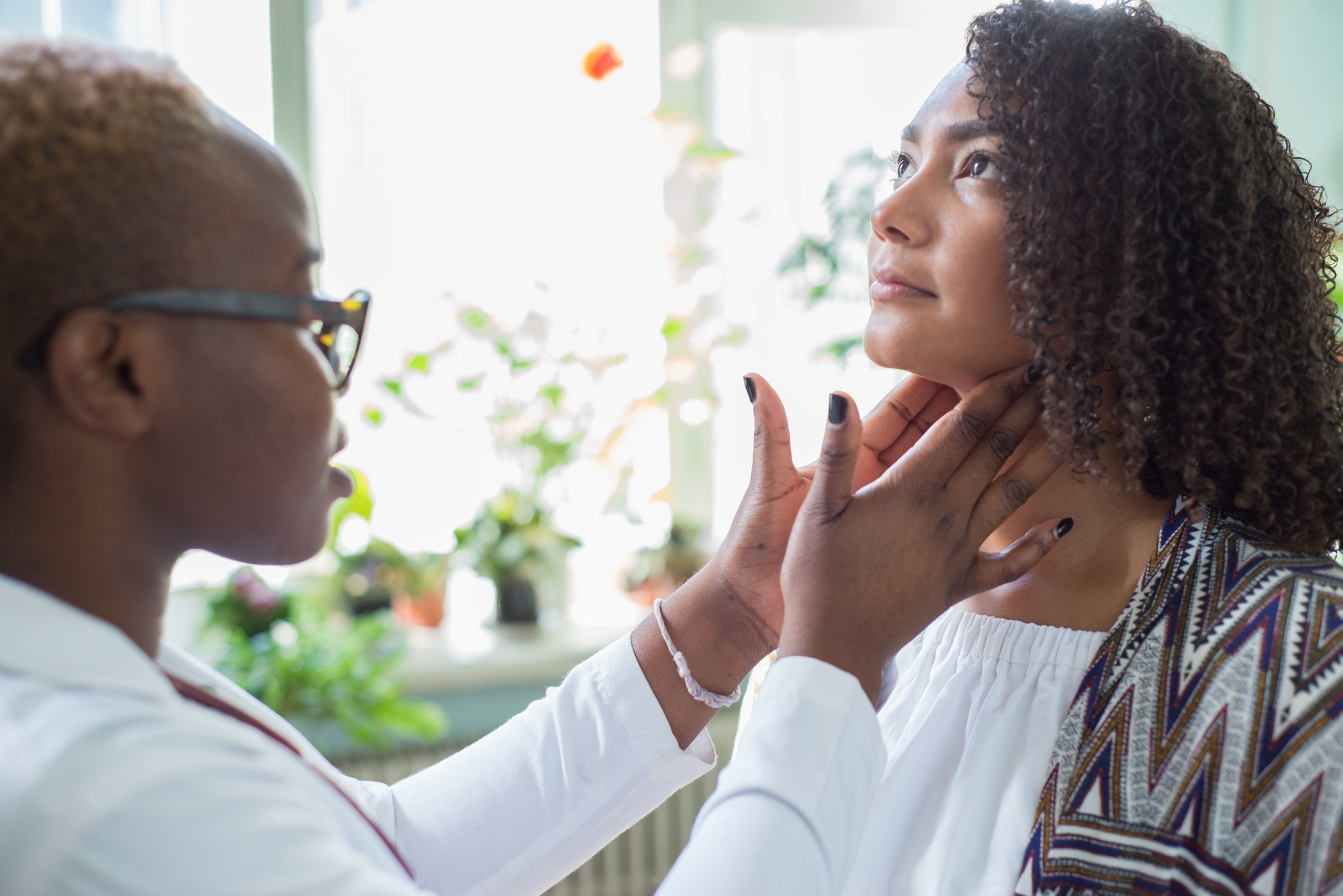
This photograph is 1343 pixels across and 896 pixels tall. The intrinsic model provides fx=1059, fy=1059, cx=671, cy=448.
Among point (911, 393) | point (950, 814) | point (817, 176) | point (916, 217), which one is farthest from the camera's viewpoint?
point (817, 176)

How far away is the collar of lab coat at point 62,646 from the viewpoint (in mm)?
590

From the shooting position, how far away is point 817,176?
118 inches

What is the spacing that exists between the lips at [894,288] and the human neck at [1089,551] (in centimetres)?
19

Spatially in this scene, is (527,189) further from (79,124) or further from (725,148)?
(79,124)

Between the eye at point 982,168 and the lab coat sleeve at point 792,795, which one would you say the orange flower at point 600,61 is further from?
the lab coat sleeve at point 792,795

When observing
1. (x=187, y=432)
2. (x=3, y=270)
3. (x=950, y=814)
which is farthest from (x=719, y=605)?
(x=3, y=270)

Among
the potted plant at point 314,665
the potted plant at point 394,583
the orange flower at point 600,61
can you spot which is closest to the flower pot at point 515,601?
the potted plant at point 394,583

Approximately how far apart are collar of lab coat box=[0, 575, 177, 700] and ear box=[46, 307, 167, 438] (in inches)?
4.1

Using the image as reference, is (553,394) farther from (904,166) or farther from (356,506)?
(904,166)

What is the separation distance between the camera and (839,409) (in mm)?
819

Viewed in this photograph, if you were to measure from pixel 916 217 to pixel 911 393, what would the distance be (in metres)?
0.20

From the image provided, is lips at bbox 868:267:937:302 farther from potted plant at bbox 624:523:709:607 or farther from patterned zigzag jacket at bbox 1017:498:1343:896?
potted plant at bbox 624:523:709:607

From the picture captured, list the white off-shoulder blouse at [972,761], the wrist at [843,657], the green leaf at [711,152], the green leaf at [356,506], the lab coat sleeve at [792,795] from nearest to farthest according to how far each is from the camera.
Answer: the lab coat sleeve at [792,795]
the wrist at [843,657]
the white off-shoulder blouse at [972,761]
the green leaf at [356,506]
the green leaf at [711,152]

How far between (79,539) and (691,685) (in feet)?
1.97
